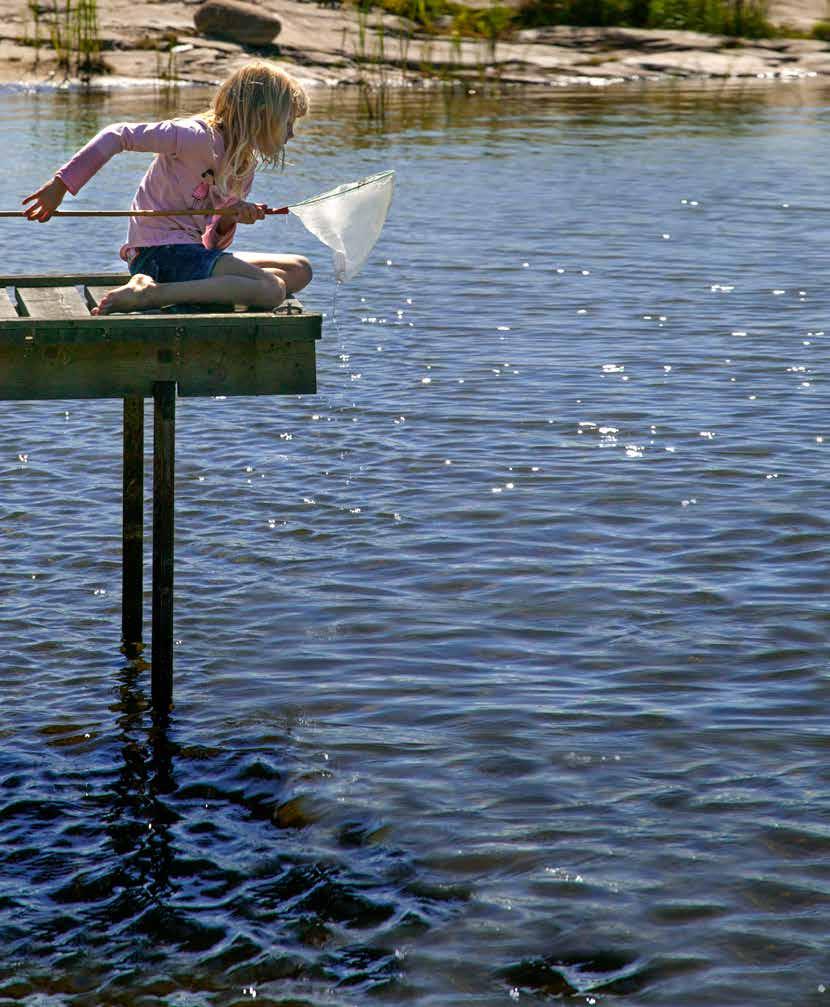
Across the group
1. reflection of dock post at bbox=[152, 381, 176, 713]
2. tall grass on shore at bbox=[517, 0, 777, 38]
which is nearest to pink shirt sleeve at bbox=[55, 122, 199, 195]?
reflection of dock post at bbox=[152, 381, 176, 713]

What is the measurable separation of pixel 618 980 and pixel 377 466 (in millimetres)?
5078

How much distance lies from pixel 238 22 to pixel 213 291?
102ft

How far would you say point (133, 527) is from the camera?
688cm

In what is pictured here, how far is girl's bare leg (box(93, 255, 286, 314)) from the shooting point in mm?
5867

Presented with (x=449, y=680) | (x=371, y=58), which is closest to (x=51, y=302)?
(x=449, y=680)

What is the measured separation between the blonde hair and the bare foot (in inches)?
23.4

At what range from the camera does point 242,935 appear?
491 cm

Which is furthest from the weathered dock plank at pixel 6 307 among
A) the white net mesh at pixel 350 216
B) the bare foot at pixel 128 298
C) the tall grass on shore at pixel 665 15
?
the tall grass on shore at pixel 665 15

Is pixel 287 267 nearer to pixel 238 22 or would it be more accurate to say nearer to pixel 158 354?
pixel 158 354

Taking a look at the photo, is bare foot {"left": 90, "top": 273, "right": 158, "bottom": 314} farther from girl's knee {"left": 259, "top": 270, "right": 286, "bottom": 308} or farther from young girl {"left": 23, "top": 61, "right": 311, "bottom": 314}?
girl's knee {"left": 259, "top": 270, "right": 286, "bottom": 308}

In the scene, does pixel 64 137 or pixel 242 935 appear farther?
pixel 64 137

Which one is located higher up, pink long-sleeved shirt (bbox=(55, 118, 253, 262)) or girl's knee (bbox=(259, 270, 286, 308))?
pink long-sleeved shirt (bbox=(55, 118, 253, 262))

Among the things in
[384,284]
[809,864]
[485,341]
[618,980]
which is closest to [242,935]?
[618,980]

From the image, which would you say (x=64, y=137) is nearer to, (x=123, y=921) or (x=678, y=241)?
(x=678, y=241)
